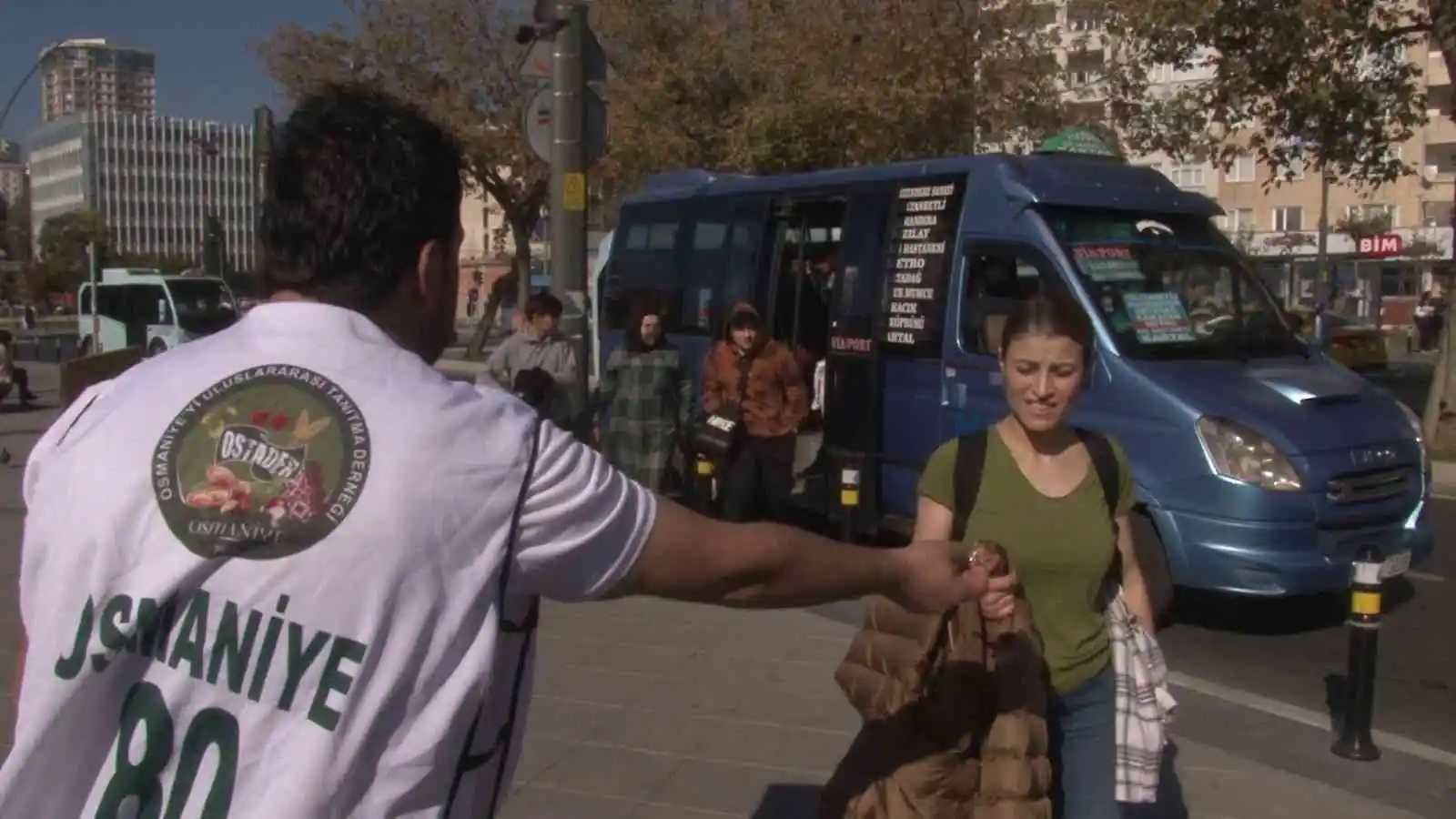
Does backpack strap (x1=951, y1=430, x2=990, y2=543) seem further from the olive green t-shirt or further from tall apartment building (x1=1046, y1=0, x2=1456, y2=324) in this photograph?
tall apartment building (x1=1046, y1=0, x2=1456, y2=324)

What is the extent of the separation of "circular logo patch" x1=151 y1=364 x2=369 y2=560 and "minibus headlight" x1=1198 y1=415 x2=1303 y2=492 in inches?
271

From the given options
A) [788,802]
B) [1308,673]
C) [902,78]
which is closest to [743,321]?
[1308,673]

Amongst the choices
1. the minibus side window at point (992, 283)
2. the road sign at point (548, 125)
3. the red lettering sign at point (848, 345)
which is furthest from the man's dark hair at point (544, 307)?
the minibus side window at point (992, 283)

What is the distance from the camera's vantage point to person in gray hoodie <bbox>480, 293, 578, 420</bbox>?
10930 mm

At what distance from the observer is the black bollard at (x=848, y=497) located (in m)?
10.0

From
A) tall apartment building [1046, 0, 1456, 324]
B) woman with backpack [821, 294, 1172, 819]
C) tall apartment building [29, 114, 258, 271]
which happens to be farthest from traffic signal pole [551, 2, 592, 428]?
tall apartment building [29, 114, 258, 271]

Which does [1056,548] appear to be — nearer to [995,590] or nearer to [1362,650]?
[995,590]

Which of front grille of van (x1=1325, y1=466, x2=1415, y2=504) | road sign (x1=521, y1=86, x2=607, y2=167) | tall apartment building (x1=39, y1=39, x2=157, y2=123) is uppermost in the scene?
tall apartment building (x1=39, y1=39, x2=157, y2=123)

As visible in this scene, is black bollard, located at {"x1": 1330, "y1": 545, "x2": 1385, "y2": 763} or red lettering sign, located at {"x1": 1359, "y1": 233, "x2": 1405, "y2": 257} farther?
red lettering sign, located at {"x1": 1359, "y1": 233, "x2": 1405, "y2": 257}

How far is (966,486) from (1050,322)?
44cm

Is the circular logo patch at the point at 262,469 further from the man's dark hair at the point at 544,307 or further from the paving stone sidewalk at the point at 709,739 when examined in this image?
the man's dark hair at the point at 544,307

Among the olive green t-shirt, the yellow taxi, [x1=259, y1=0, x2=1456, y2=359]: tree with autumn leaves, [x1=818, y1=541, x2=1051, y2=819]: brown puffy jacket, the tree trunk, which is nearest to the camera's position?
[x1=818, y1=541, x2=1051, y2=819]: brown puffy jacket

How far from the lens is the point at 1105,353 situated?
8742 mm

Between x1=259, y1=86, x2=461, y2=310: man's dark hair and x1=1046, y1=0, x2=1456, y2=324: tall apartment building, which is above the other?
x1=1046, y1=0, x2=1456, y2=324: tall apartment building
